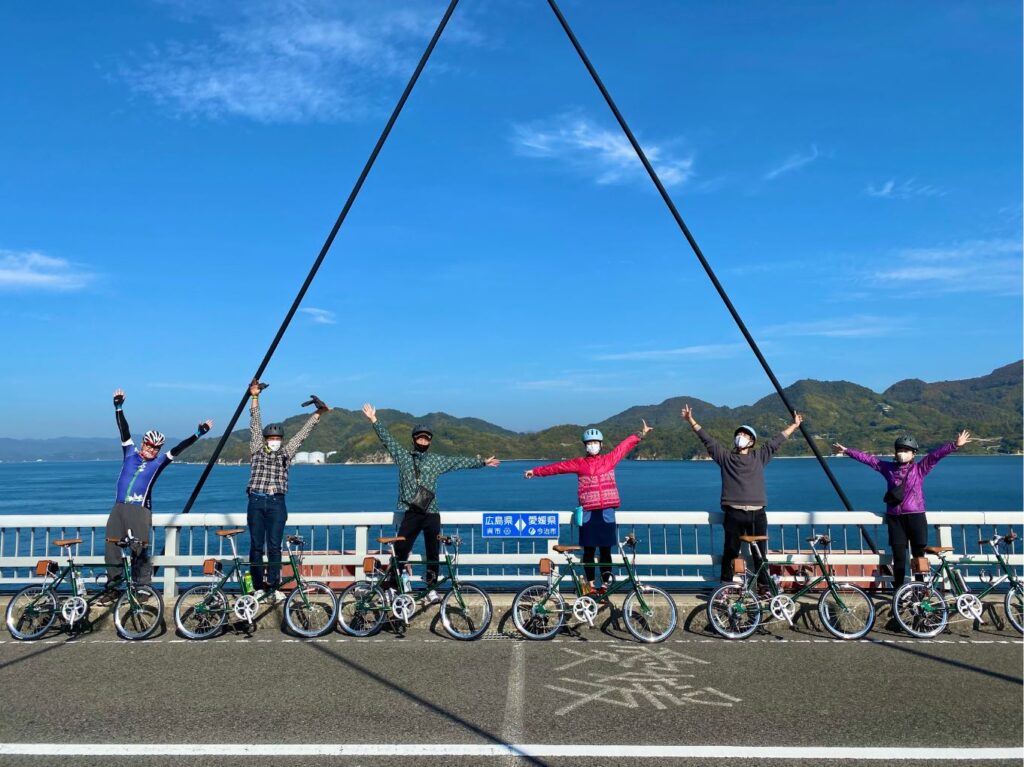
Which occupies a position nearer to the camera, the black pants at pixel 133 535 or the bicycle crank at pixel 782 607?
the bicycle crank at pixel 782 607

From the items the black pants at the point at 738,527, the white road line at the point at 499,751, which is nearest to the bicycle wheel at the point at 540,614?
the black pants at the point at 738,527

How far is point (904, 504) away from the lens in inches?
350

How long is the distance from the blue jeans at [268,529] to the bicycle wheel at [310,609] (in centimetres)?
55

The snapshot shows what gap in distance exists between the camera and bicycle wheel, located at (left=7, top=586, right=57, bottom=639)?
8242 millimetres

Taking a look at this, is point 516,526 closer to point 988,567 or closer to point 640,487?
point 988,567

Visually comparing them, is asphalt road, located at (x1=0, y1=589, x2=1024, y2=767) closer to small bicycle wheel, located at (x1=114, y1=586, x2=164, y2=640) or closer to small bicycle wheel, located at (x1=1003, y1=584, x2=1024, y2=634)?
small bicycle wheel, located at (x1=114, y1=586, x2=164, y2=640)

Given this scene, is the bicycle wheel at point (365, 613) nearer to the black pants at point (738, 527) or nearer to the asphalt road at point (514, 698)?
the asphalt road at point (514, 698)

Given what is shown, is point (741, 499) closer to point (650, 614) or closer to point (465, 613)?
point (650, 614)

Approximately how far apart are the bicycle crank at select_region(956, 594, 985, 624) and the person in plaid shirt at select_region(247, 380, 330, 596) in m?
7.28

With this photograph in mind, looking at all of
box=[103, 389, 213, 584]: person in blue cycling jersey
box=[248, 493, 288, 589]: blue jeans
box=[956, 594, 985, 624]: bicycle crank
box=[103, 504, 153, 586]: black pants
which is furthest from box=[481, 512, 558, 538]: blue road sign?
box=[956, 594, 985, 624]: bicycle crank

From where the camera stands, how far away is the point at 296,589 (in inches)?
329

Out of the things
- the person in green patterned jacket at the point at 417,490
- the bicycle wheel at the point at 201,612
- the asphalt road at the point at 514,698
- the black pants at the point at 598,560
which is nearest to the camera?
the asphalt road at the point at 514,698

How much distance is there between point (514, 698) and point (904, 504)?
532 centimetres

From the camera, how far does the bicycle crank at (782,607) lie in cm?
827
